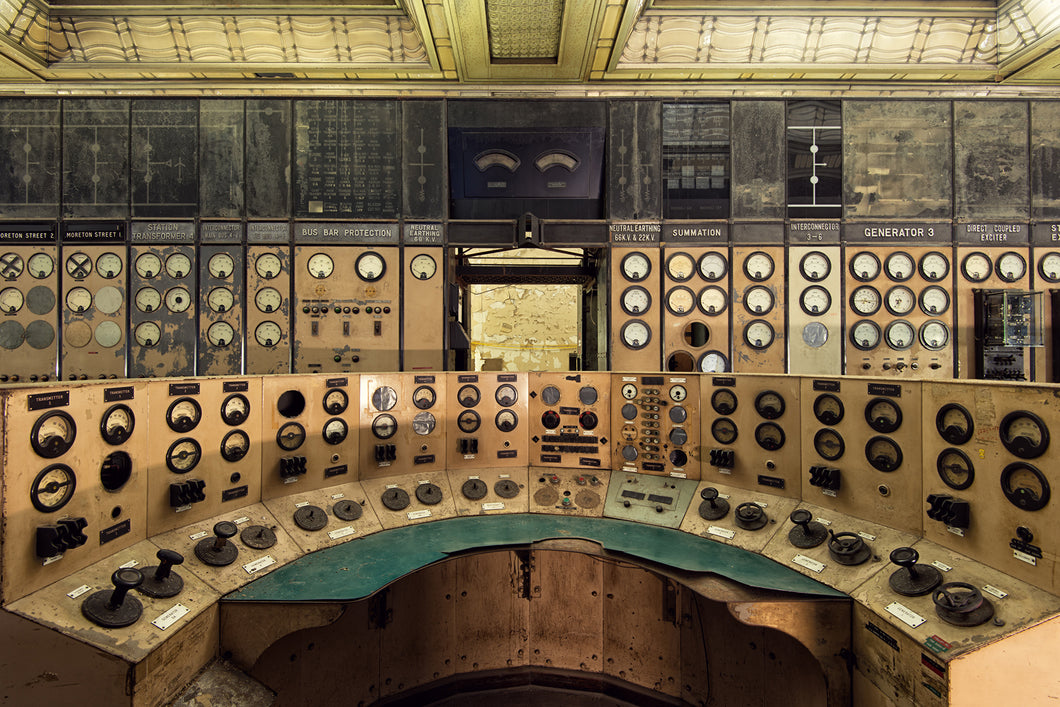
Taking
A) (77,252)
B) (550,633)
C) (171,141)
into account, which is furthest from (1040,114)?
(77,252)

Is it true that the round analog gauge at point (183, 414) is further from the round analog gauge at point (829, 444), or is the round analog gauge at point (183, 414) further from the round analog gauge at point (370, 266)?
the round analog gauge at point (829, 444)

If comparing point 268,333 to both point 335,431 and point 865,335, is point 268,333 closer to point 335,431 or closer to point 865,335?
point 335,431

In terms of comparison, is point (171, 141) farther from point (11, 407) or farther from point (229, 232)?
point (11, 407)

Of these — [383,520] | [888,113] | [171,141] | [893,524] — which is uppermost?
[888,113]

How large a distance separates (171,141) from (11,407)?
6247mm

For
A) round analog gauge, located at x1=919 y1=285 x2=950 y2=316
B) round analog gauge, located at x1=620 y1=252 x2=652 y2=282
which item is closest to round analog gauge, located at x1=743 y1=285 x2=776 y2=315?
round analog gauge, located at x1=620 y1=252 x2=652 y2=282

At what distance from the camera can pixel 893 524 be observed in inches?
109

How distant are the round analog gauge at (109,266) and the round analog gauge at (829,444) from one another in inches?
345

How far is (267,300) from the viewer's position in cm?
654

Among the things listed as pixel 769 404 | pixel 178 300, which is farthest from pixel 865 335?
pixel 178 300

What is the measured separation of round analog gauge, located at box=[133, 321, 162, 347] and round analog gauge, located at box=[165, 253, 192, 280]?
2.49 feet

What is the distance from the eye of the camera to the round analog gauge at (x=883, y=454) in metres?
2.79

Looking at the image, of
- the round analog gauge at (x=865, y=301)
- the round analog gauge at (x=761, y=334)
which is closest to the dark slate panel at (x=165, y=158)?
the round analog gauge at (x=761, y=334)

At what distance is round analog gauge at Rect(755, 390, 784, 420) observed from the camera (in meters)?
3.41
